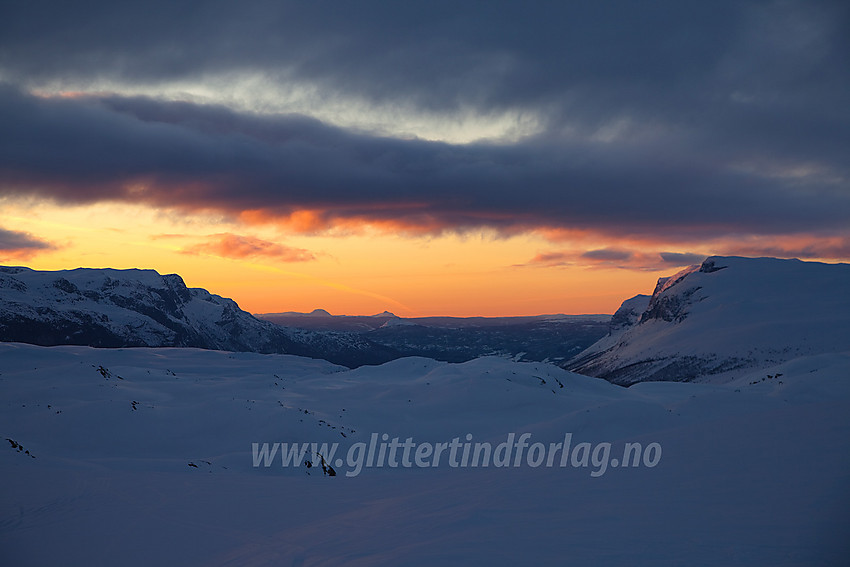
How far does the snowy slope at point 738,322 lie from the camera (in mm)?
109812

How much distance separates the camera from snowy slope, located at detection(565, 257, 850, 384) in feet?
360

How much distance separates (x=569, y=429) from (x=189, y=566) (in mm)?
19360

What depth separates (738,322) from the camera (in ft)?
445

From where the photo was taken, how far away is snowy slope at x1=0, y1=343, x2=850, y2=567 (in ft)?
26.8

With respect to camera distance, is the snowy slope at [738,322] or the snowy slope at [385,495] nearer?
the snowy slope at [385,495]

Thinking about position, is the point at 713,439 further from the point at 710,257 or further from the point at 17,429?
the point at 710,257

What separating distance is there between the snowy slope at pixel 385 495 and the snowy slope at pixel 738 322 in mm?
102685

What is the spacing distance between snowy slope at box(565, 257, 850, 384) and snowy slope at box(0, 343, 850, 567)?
102685 mm

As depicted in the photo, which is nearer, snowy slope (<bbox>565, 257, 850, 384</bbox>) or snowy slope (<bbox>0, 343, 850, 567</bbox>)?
snowy slope (<bbox>0, 343, 850, 567</bbox>)

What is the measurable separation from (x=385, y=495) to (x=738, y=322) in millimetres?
146099

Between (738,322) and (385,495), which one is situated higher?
(738,322)

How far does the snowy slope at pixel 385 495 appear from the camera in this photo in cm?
816

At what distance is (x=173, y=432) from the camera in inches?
897

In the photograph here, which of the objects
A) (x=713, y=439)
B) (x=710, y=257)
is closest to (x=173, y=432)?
(x=713, y=439)
